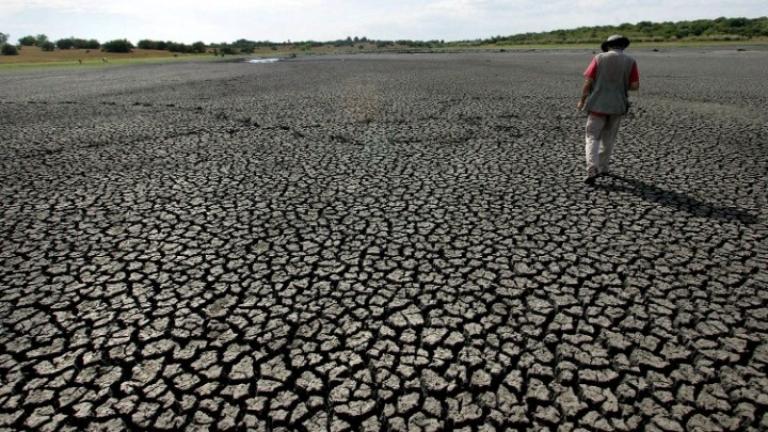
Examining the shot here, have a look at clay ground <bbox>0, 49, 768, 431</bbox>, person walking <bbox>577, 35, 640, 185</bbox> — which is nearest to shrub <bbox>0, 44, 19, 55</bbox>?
clay ground <bbox>0, 49, 768, 431</bbox>

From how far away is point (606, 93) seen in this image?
5.35 m

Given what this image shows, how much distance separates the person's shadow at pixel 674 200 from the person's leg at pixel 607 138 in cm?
19

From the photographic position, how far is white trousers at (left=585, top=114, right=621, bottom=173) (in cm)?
550

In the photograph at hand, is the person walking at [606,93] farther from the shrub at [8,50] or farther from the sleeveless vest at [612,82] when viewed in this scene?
the shrub at [8,50]

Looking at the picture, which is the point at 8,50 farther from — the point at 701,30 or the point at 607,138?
the point at 701,30

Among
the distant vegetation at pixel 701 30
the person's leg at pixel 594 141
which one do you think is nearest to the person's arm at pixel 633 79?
the person's leg at pixel 594 141

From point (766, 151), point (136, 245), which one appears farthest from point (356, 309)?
point (766, 151)

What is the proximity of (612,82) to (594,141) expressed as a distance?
0.75 m

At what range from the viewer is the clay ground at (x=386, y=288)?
2316mm

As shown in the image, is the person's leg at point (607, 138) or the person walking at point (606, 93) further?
the person's leg at point (607, 138)

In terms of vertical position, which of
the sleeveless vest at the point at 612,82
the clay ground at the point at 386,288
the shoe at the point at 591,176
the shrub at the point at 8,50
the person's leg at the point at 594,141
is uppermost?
the shrub at the point at 8,50

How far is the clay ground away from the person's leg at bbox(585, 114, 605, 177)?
0.86ft

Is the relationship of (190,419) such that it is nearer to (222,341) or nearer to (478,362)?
(222,341)

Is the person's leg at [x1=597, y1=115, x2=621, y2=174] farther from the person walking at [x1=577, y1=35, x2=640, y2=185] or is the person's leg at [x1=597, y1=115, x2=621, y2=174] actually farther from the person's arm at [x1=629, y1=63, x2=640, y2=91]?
the person's arm at [x1=629, y1=63, x2=640, y2=91]
